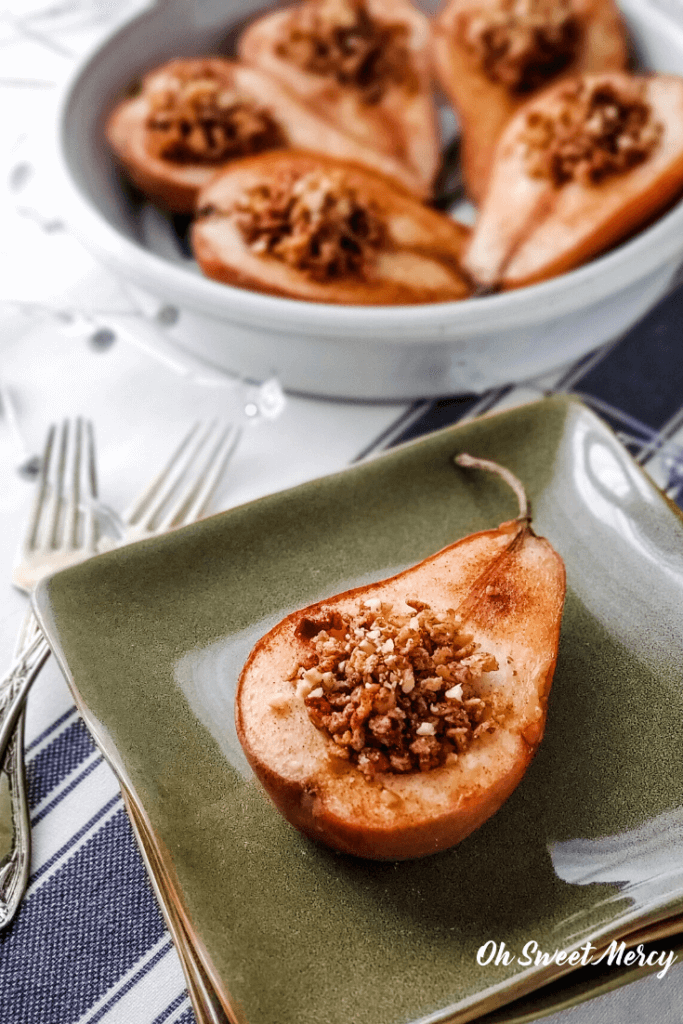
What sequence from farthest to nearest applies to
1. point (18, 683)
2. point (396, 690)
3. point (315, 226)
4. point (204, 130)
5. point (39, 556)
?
1. point (204, 130)
2. point (315, 226)
3. point (39, 556)
4. point (18, 683)
5. point (396, 690)

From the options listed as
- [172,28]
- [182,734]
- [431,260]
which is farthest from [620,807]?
[172,28]

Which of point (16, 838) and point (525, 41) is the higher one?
point (525, 41)

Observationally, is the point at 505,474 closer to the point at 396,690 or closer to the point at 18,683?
the point at 396,690

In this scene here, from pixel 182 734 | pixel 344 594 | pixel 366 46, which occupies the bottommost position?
pixel 182 734

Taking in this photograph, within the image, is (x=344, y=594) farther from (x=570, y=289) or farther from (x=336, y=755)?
(x=570, y=289)

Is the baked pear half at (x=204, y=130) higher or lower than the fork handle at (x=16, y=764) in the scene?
higher

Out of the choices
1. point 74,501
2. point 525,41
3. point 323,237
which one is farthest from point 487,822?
point 525,41

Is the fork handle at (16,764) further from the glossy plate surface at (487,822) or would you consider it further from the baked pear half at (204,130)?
the baked pear half at (204,130)

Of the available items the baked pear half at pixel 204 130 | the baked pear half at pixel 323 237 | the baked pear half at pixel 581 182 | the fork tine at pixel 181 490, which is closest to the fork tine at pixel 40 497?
the fork tine at pixel 181 490
